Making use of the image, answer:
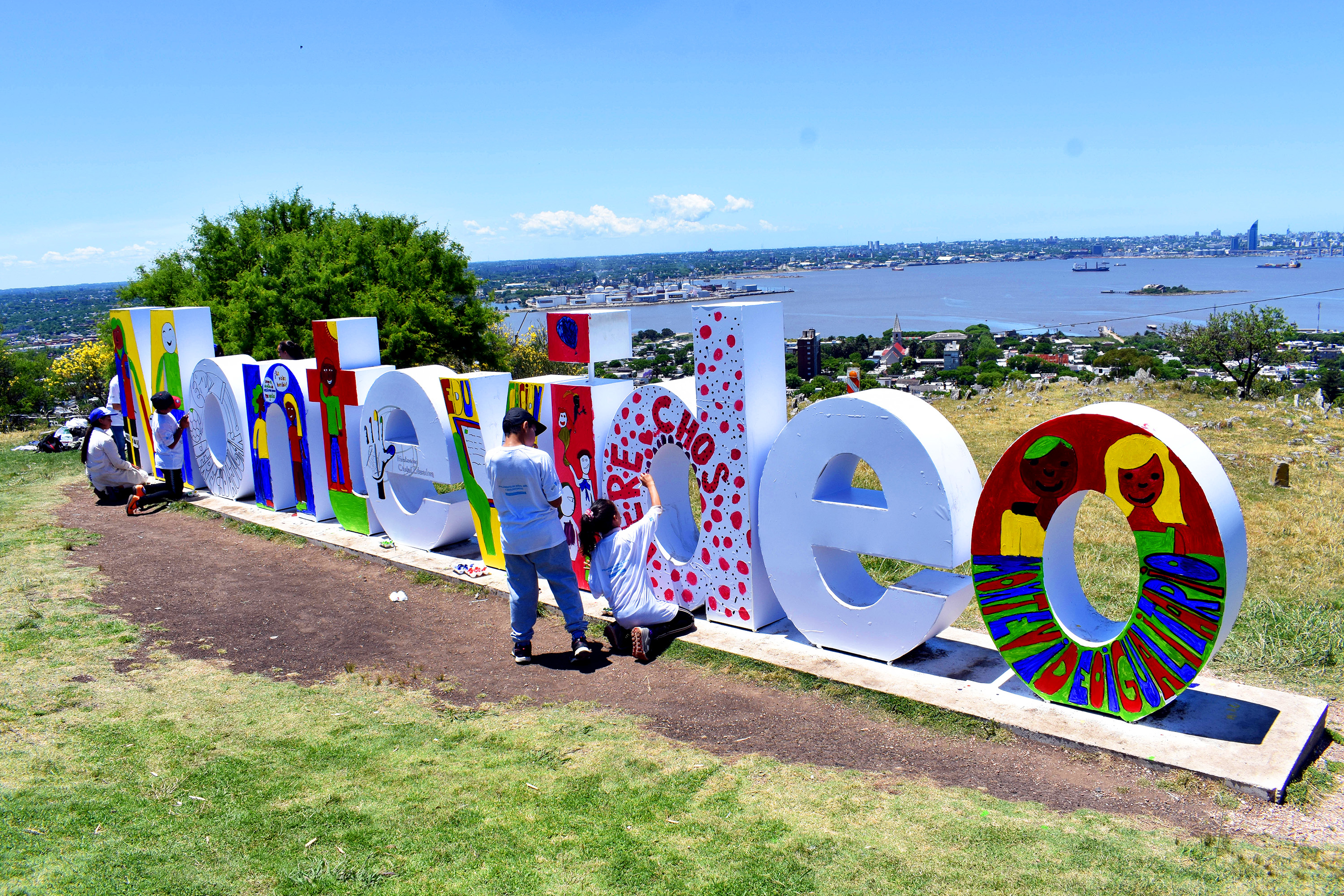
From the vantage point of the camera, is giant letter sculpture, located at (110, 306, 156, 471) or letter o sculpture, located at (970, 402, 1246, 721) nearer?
letter o sculpture, located at (970, 402, 1246, 721)

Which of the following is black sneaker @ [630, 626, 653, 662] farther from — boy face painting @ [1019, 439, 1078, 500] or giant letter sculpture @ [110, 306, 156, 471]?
giant letter sculpture @ [110, 306, 156, 471]

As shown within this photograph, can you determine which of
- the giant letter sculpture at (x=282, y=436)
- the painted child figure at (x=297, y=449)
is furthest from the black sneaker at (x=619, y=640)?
the painted child figure at (x=297, y=449)

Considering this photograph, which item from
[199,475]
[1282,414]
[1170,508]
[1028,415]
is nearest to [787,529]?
[1170,508]

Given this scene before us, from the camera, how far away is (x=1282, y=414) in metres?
21.4

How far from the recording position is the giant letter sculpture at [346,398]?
36.7ft

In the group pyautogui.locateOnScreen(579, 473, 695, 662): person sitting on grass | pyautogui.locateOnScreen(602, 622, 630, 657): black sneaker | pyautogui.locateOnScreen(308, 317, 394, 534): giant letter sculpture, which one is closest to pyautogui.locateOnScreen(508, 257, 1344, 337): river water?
pyautogui.locateOnScreen(308, 317, 394, 534): giant letter sculpture

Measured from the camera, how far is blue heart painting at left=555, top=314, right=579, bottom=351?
881cm

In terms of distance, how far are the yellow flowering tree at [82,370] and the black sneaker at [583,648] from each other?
4386cm

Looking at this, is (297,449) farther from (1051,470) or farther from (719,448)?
(1051,470)

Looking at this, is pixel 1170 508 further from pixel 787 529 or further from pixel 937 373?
pixel 937 373

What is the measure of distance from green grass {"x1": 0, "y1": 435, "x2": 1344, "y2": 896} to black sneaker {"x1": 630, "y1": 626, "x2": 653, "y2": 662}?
916 millimetres

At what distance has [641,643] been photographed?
7.27 metres

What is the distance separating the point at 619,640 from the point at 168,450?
9617mm

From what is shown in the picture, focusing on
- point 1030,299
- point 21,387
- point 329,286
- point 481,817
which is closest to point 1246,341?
point 329,286
